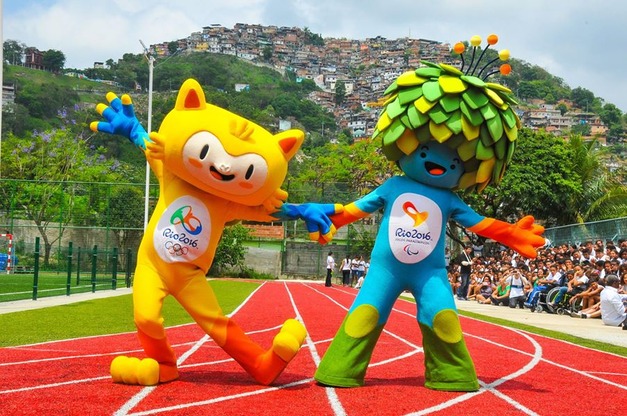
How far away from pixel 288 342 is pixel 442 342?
1449 millimetres

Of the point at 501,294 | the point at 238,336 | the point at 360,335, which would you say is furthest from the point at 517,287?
the point at 238,336

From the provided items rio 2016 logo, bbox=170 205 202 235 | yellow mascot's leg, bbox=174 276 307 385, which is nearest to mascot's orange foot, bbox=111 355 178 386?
yellow mascot's leg, bbox=174 276 307 385

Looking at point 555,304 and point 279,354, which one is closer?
point 279,354

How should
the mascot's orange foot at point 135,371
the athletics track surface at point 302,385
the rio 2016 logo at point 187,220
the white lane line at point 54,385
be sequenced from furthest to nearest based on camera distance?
the rio 2016 logo at point 187,220, the mascot's orange foot at point 135,371, the white lane line at point 54,385, the athletics track surface at point 302,385

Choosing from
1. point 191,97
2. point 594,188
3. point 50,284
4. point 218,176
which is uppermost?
point 594,188

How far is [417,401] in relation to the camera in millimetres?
7074

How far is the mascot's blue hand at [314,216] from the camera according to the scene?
7.80m

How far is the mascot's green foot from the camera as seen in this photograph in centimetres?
736

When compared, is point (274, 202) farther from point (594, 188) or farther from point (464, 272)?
point (594, 188)

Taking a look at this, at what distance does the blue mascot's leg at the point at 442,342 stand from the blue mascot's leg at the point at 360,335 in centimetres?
32

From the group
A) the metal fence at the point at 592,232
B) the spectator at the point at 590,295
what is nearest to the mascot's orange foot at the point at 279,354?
the spectator at the point at 590,295

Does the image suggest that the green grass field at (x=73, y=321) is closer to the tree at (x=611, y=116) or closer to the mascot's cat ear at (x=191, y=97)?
the mascot's cat ear at (x=191, y=97)

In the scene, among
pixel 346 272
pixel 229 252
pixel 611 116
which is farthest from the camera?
pixel 611 116

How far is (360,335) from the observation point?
25.2 feet
